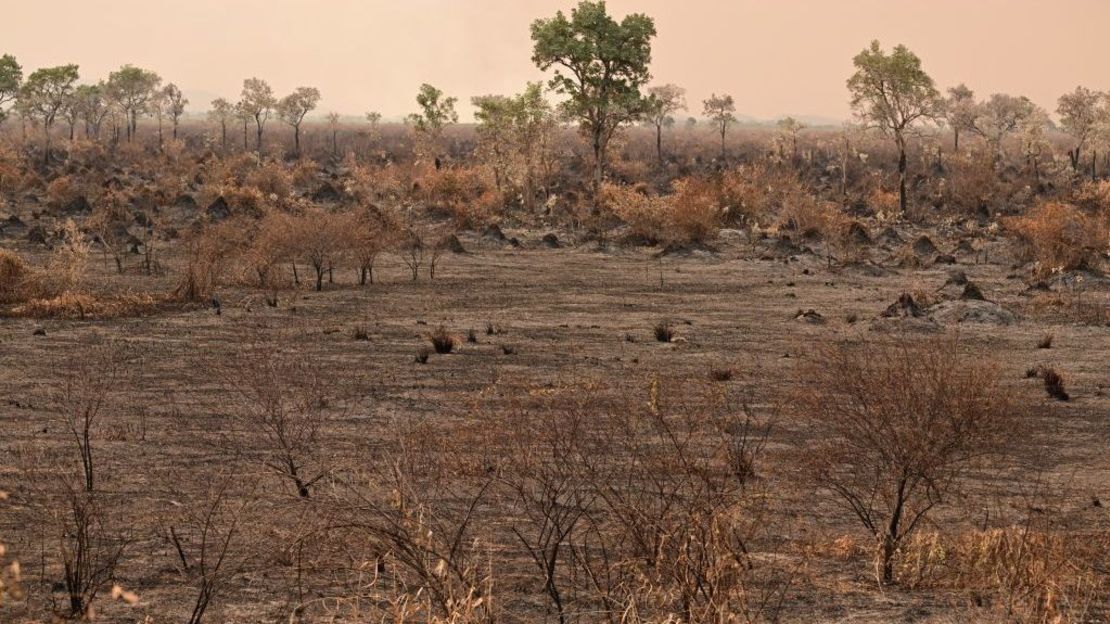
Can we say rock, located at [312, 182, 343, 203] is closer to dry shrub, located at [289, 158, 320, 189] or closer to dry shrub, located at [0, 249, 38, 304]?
dry shrub, located at [289, 158, 320, 189]

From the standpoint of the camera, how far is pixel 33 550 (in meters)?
8.50

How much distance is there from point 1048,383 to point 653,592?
11.2 m

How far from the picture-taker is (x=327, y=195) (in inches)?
1902

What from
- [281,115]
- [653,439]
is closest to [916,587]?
[653,439]

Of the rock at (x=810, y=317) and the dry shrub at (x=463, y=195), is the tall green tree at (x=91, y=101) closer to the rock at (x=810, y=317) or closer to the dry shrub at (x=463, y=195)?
the dry shrub at (x=463, y=195)

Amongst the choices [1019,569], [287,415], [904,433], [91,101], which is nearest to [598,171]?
[287,415]

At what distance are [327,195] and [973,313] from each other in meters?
32.8

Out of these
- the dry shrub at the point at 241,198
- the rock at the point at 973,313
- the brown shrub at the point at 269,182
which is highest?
the brown shrub at the point at 269,182

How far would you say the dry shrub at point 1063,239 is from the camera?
27.9m

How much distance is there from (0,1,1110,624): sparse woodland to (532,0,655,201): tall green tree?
17 cm

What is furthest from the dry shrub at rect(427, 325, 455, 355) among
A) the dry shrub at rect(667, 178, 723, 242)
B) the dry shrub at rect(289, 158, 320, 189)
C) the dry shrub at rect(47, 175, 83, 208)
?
the dry shrub at rect(289, 158, 320, 189)

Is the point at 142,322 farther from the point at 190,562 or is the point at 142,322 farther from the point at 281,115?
the point at 281,115

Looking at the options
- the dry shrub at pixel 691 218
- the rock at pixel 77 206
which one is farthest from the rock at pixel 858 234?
the rock at pixel 77 206

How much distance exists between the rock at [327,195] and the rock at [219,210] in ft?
25.2
